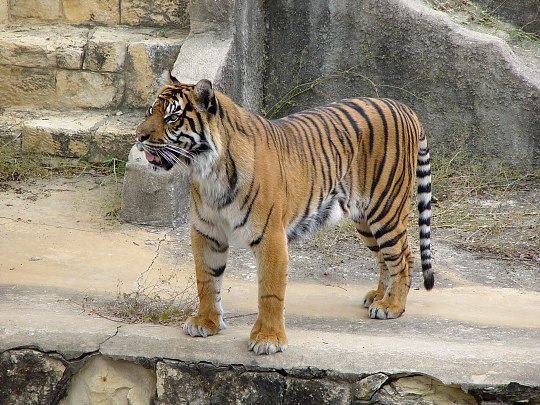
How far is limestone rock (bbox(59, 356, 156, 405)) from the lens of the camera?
13.8 feet

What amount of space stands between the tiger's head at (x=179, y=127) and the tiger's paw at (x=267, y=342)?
0.85 m

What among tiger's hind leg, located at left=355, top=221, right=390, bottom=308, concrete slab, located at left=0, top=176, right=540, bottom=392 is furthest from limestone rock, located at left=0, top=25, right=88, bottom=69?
tiger's hind leg, located at left=355, top=221, right=390, bottom=308

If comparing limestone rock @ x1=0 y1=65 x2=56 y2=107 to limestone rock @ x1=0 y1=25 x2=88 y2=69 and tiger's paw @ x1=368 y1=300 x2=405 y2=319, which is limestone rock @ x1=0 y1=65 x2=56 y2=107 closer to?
limestone rock @ x1=0 y1=25 x2=88 y2=69

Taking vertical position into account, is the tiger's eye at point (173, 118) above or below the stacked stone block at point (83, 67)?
above

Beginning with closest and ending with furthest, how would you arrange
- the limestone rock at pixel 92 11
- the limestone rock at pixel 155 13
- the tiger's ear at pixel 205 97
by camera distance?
the tiger's ear at pixel 205 97
the limestone rock at pixel 155 13
the limestone rock at pixel 92 11

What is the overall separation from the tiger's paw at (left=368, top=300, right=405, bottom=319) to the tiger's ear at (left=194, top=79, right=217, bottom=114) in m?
1.53

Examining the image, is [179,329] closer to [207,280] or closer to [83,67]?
[207,280]

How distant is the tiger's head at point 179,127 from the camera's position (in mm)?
3986

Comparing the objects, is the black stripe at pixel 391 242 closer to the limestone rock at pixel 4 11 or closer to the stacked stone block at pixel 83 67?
the stacked stone block at pixel 83 67

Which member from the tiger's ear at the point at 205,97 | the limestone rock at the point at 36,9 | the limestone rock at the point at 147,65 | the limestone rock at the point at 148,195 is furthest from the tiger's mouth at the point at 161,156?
the limestone rock at the point at 36,9

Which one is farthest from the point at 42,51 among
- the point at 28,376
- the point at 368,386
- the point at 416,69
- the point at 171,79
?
the point at 368,386

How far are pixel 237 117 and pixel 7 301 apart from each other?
1.66m

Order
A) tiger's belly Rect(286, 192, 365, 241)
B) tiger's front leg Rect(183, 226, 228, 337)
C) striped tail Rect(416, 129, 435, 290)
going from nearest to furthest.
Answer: tiger's front leg Rect(183, 226, 228, 337)
tiger's belly Rect(286, 192, 365, 241)
striped tail Rect(416, 129, 435, 290)

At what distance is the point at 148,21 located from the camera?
307 inches
